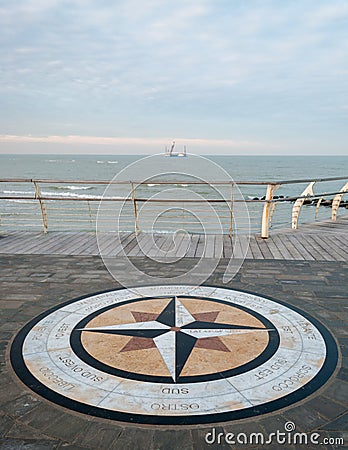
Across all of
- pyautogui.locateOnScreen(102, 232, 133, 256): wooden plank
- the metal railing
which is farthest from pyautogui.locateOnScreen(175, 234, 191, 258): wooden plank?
pyautogui.locateOnScreen(102, 232, 133, 256): wooden plank

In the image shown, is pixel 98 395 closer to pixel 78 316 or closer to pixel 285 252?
pixel 78 316

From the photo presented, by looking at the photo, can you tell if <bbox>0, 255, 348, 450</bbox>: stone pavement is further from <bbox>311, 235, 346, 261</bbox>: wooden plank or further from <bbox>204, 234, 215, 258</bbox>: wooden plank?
<bbox>204, 234, 215, 258</bbox>: wooden plank

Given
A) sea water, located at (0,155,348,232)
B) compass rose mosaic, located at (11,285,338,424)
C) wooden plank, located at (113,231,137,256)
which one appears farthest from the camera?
sea water, located at (0,155,348,232)

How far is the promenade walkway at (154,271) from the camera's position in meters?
2.07

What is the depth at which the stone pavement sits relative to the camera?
6.75 feet

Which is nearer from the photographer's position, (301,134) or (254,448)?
(254,448)

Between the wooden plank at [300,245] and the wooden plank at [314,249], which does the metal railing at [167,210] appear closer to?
the wooden plank at [300,245]

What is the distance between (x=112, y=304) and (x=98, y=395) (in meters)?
1.61

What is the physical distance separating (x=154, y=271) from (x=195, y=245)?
62.4 inches

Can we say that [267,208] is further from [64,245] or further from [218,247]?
[64,245]

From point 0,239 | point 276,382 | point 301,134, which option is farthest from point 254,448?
point 301,134

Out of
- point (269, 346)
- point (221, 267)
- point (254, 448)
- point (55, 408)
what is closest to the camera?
point (254, 448)

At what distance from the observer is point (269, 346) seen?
309 cm

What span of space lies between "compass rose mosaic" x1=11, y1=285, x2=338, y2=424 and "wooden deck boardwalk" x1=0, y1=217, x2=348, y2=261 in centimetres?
208
